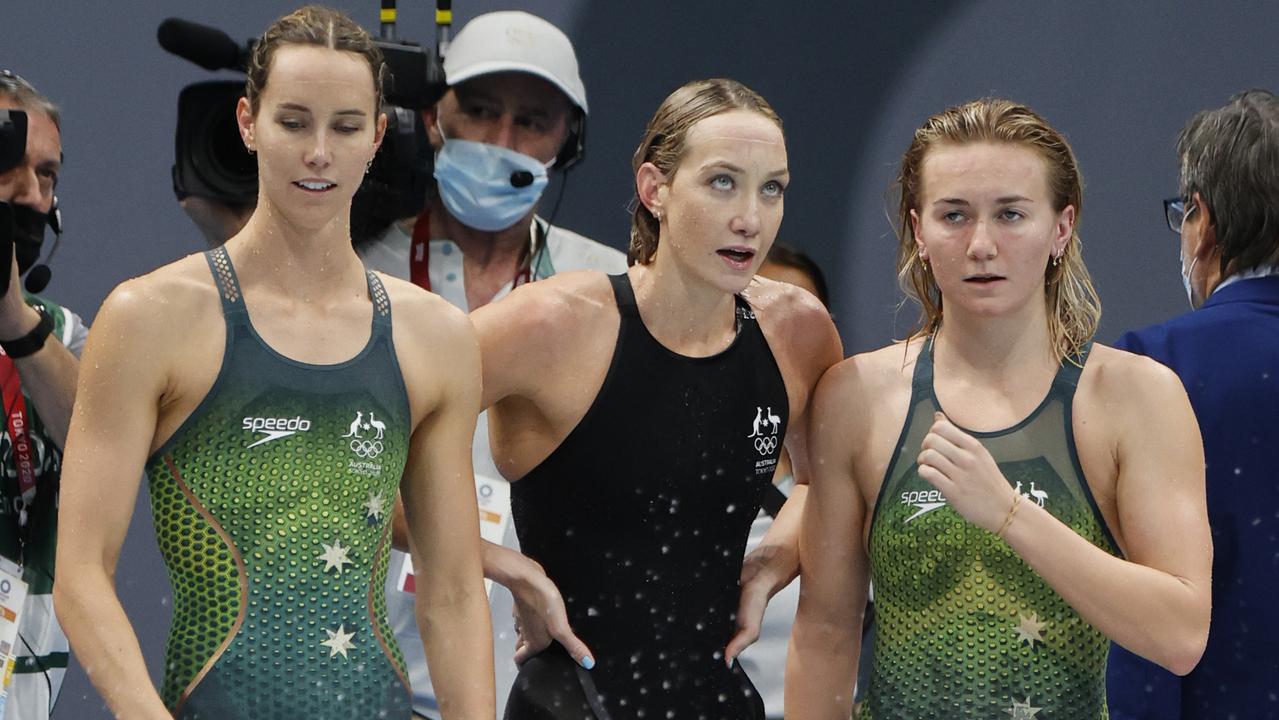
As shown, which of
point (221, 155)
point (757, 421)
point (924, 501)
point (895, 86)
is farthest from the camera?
point (895, 86)

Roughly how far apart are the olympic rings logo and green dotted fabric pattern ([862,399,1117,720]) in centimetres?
92

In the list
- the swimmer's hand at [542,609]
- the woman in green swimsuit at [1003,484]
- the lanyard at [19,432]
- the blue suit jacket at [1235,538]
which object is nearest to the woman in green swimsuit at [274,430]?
the swimmer's hand at [542,609]

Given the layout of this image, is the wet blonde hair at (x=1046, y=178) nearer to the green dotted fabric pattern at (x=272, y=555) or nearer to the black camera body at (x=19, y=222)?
the green dotted fabric pattern at (x=272, y=555)

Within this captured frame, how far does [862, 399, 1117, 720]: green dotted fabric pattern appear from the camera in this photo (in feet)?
9.30

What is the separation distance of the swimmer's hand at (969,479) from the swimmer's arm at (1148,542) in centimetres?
4

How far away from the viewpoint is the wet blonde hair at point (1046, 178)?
9.64 ft

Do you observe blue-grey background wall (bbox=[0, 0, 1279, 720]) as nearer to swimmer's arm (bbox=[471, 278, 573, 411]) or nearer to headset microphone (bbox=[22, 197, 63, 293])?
headset microphone (bbox=[22, 197, 63, 293])

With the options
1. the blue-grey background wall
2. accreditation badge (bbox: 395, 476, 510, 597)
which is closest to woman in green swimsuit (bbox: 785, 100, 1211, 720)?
accreditation badge (bbox: 395, 476, 510, 597)

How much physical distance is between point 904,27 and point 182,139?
8.46 ft

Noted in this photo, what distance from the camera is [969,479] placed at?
266 cm

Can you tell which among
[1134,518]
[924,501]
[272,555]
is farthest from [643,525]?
[1134,518]

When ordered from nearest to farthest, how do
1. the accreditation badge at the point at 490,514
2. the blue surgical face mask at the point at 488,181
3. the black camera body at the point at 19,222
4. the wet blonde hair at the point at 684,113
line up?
the wet blonde hair at the point at 684,113 → the black camera body at the point at 19,222 → the accreditation badge at the point at 490,514 → the blue surgical face mask at the point at 488,181

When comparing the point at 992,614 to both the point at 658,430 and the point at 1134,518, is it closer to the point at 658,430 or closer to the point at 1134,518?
the point at 1134,518

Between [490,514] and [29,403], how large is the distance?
113cm
